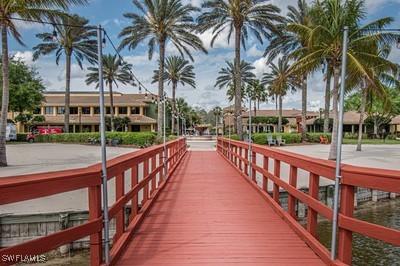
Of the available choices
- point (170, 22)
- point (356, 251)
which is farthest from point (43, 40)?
point (356, 251)

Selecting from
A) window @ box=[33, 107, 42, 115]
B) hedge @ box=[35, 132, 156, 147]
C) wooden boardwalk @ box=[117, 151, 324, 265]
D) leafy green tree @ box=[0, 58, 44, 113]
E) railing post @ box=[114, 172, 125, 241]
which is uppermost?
leafy green tree @ box=[0, 58, 44, 113]

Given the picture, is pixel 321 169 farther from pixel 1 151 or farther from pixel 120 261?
pixel 1 151

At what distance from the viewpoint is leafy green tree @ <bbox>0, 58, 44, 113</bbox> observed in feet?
130

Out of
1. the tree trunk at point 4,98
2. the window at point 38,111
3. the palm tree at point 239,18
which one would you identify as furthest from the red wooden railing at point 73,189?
the window at point 38,111

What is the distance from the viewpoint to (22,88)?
39.5 metres

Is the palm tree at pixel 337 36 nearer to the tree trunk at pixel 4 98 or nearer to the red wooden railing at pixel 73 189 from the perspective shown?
the tree trunk at pixel 4 98

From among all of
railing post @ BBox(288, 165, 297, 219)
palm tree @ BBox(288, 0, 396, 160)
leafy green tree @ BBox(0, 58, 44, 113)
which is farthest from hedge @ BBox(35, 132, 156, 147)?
railing post @ BBox(288, 165, 297, 219)

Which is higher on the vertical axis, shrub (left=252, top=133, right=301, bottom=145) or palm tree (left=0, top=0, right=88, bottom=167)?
A: palm tree (left=0, top=0, right=88, bottom=167)

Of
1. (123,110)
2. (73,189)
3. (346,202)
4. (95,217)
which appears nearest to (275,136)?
(123,110)

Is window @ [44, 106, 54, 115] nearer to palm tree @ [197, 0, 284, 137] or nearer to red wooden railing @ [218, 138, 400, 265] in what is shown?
palm tree @ [197, 0, 284, 137]

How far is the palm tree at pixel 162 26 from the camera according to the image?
1176 inches

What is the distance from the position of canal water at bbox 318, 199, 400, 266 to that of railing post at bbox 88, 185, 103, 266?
5657mm

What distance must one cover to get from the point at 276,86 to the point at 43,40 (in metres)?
27.7

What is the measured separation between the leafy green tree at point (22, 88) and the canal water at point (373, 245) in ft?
119
